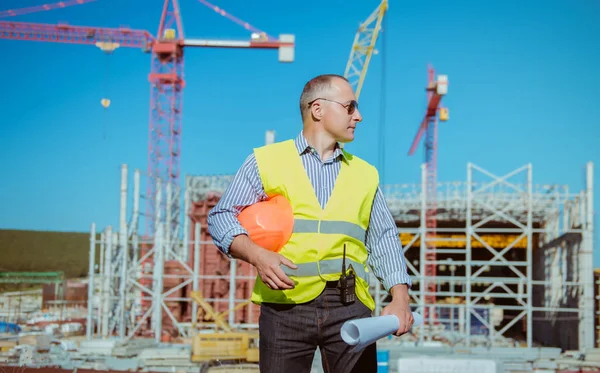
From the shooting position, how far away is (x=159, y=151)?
45000mm

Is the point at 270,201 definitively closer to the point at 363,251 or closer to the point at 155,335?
the point at 363,251

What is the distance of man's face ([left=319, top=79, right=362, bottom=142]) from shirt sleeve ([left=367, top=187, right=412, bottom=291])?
0.95 feet

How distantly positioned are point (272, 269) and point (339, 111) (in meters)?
0.71

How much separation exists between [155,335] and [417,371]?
1865 centimetres

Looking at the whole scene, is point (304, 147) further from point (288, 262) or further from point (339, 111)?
point (288, 262)

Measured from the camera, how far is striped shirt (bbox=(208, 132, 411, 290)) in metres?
2.65

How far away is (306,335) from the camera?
102 inches

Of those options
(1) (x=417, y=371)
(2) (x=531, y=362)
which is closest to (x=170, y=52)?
(2) (x=531, y=362)

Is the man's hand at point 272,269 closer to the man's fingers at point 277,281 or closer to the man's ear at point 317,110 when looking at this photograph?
the man's fingers at point 277,281

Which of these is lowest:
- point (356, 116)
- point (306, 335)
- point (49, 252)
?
point (306, 335)

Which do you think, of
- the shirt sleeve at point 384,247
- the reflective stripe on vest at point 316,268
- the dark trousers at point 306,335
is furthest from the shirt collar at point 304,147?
the dark trousers at point 306,335

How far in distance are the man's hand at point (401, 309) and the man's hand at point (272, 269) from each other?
0.39 m

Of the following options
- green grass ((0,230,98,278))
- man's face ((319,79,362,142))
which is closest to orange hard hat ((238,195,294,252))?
man's face ((319,79,362,142))

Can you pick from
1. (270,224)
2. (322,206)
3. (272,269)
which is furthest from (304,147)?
(272,269)
